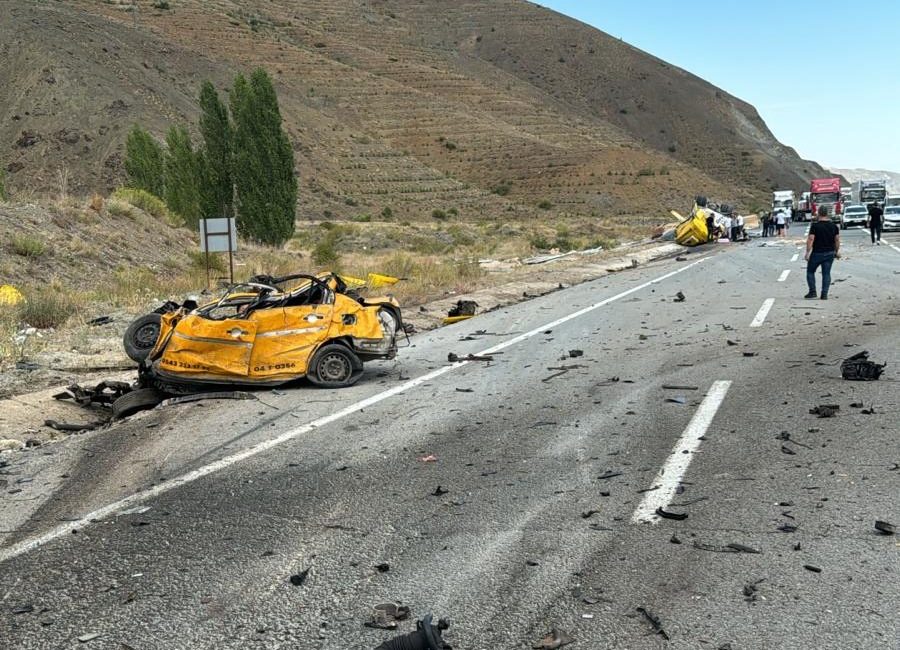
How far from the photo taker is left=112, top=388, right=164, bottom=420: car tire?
30.9 feet

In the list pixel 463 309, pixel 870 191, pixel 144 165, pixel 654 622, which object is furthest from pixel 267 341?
pixel 870 191

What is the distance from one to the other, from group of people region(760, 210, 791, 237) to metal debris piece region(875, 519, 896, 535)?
140 feet

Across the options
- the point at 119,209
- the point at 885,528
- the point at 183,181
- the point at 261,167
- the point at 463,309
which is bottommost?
the point at 463,309

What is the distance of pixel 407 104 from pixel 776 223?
2281 inches

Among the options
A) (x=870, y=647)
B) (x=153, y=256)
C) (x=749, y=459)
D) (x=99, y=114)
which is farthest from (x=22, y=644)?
(x=99, y=114)

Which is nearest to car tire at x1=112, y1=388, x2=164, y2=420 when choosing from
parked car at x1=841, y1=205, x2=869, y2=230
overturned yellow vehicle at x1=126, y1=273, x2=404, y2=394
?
overturned yellow vehicle at x1=126, y1=273, x2=404, y2=394

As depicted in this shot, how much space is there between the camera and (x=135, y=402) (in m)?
9.51

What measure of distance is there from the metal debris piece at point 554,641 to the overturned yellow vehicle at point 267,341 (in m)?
6.35

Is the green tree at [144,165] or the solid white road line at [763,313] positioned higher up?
the green tree at [144,165]

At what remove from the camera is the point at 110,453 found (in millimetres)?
7484

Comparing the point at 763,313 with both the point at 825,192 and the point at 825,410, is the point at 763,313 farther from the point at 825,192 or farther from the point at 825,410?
the point at 825,192

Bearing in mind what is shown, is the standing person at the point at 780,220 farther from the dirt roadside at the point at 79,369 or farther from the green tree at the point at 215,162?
the green tree at the point at 215,162

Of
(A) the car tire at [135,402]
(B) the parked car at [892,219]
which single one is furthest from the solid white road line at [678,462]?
(B) the parked car at [892,219]

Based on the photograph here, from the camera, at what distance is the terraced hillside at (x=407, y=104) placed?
66.4m
